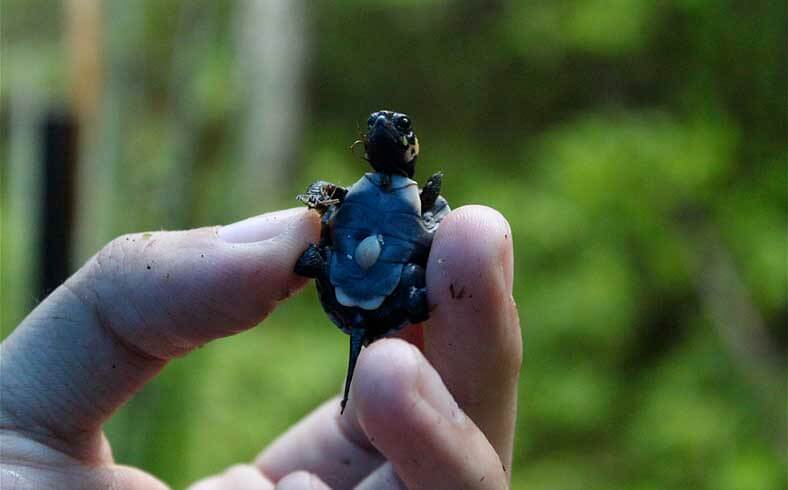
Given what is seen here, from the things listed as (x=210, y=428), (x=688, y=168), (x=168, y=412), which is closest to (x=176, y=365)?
(x=168, y=412)

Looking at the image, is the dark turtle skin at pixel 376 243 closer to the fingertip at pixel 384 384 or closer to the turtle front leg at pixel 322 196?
the turtle front leg at pixel 322 196

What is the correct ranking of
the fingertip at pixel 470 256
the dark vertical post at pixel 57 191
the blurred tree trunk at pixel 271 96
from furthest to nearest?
1. the blurred tree trunk at pixel 271 96
2. the dark vertical post at pixel 57 191
3. the fingertip at pixel 470 256

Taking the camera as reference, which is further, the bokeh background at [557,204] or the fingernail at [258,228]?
the bokeh background at [557,204]

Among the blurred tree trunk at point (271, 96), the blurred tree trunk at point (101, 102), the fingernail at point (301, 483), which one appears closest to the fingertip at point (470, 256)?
the fingernail at point (301, 483)

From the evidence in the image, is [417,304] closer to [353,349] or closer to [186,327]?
[353,349]

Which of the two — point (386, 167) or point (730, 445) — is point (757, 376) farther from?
point (386, 167)

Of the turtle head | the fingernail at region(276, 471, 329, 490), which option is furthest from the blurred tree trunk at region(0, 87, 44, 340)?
the turtle head

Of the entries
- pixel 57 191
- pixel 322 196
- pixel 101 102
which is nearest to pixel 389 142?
pixel 322 196
